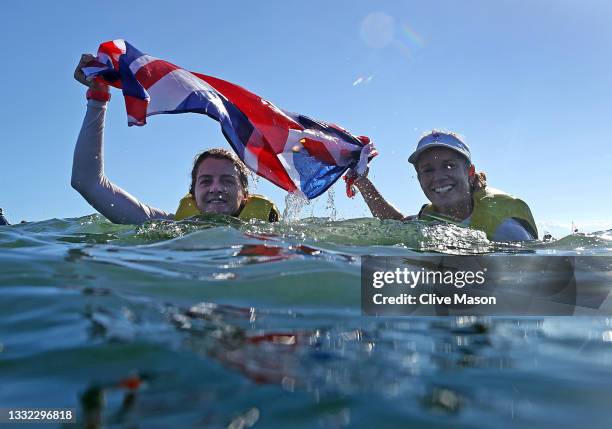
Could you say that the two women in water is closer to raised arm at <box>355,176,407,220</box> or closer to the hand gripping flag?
the hand gripping flag

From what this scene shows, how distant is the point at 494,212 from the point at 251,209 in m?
3.58

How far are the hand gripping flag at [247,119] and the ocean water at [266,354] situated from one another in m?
3.22

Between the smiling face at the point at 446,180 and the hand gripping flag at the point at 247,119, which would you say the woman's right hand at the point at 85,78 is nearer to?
the hand gripping flag at the point at 247,119

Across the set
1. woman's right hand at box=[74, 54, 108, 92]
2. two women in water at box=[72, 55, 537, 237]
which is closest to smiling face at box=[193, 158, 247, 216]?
two women in water at box=[72, 55, 537, 237]

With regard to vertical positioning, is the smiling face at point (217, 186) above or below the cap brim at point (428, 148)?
below

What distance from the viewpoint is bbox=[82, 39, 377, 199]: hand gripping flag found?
6.59 metres

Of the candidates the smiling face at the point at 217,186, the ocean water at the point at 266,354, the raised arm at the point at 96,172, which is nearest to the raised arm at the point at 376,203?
the smiling face at the point at 217,186

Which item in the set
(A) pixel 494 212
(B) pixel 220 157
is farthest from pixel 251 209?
(A) pixel 494 212

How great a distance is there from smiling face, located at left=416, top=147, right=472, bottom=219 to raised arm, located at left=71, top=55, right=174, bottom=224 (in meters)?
4.20

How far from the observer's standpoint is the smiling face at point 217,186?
6977 millimetres

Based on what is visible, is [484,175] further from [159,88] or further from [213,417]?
[213,417]

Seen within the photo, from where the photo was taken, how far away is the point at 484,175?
26.7ft

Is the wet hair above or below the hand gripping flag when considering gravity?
below

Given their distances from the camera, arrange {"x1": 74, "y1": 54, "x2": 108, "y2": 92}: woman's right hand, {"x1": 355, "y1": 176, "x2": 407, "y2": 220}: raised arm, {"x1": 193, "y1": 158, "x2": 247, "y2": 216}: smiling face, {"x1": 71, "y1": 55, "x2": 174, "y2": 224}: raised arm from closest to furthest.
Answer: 1. {"x1": 71, "y1": 55, "x2": 174, "y2": 224}: raised arm
2. {"x1": 74, "y1": 54, "x2": 108, "y2": 92}: woman's right hand
3. {"x1": 193, "y1": 158, "x2": 247, "y2": 216}: smiling face
4. {"x1": 355, "y1": 176, "x2": 407, "y2": 220}: raised arm
